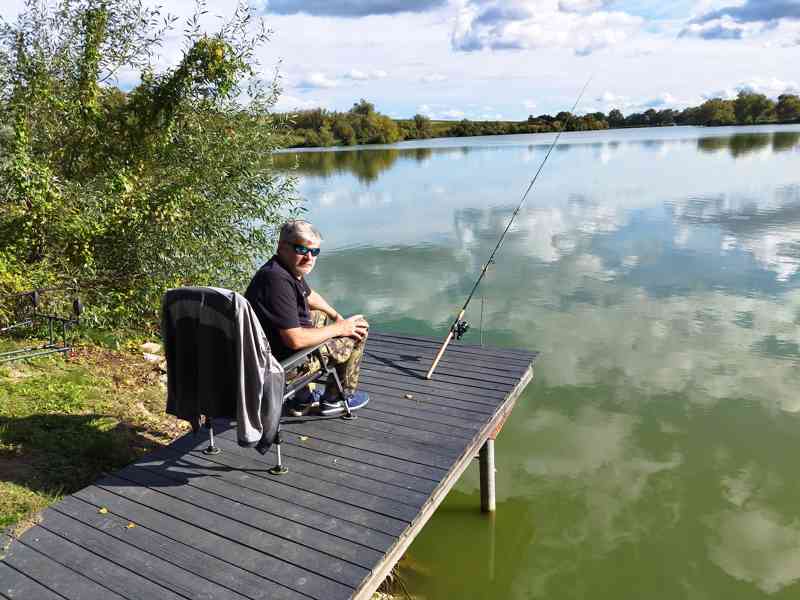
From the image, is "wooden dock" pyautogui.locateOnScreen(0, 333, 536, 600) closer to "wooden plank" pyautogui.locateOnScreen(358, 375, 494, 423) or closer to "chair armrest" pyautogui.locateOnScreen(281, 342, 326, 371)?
"wooden plank" pyautogui.locateOnScreen(358, 375, 494, 423)

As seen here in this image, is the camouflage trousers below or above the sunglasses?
below

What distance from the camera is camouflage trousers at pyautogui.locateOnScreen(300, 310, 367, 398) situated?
159 inches

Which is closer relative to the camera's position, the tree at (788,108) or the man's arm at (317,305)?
the man's arm at (317,305)

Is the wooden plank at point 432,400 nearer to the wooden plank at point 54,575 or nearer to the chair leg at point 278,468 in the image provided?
the chair leg at point 278,468

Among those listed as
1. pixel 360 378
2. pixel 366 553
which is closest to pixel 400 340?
pixel 360 378

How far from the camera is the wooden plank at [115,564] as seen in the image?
269cm

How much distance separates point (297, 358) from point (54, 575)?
5.09ft

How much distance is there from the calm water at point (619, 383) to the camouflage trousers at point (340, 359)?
147cm

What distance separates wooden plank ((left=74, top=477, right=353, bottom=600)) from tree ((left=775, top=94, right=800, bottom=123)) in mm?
102214

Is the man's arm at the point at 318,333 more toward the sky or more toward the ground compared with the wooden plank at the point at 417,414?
more toward the sky

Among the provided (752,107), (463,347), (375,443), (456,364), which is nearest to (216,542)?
(375,443)

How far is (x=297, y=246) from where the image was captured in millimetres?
3668

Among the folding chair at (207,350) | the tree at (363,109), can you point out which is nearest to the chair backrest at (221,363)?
the folding chair at (207,350)

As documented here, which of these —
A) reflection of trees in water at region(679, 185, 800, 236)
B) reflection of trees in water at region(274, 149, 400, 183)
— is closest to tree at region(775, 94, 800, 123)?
reflection of trees in water at region(274, 149, 400, 183)
